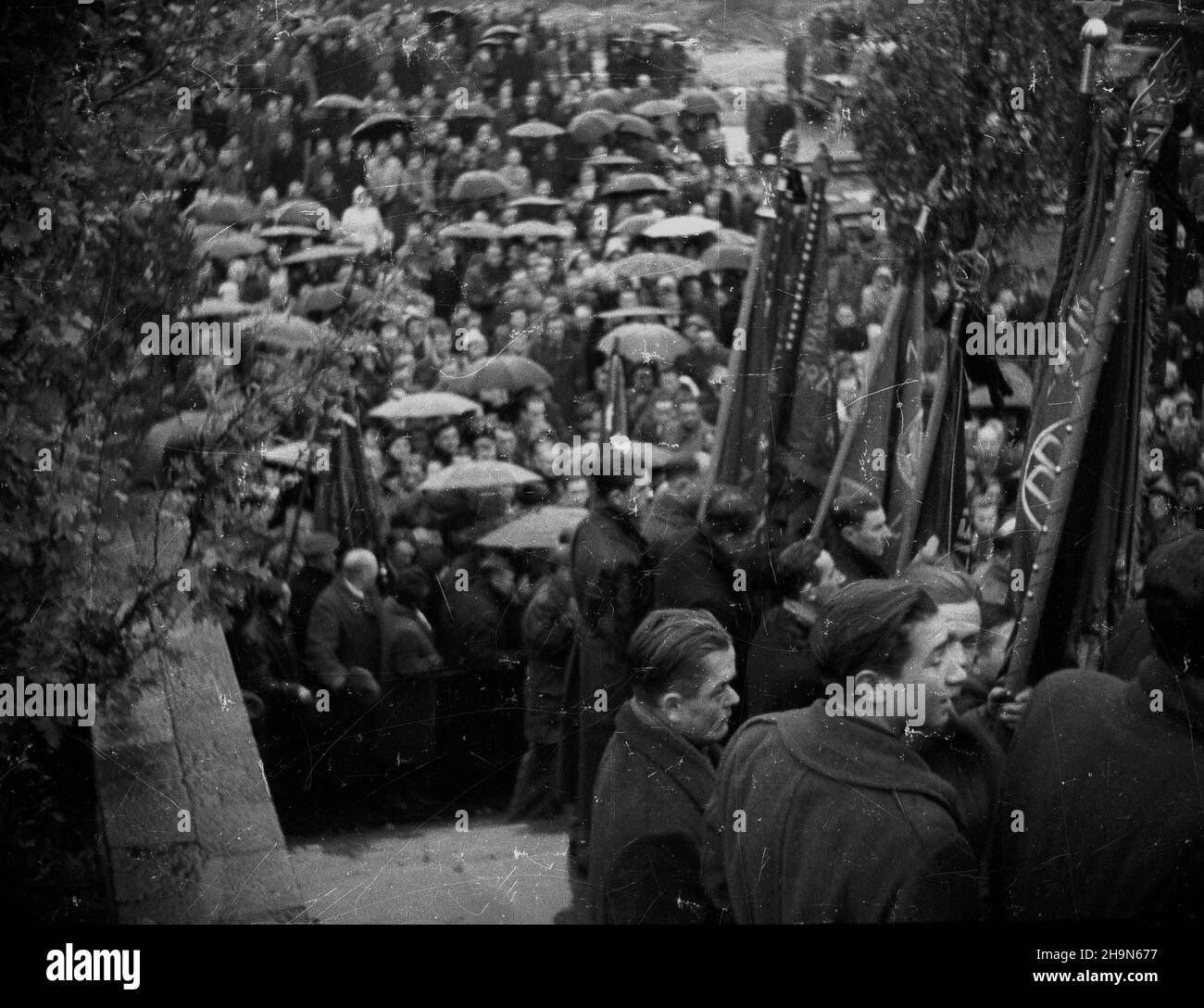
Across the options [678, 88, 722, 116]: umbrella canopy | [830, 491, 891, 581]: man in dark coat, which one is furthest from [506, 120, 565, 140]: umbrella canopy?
[830, 491, 891, 581]: man in dark coat

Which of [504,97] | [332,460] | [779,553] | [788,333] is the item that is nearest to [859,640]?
[779,553]

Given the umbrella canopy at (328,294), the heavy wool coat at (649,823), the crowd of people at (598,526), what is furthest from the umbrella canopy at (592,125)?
the heavy wool coat at (649,823)

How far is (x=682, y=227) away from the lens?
4.59 metres

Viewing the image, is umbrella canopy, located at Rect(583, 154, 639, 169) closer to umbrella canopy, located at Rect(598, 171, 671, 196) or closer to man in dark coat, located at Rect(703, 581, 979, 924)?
umbrella canopy, located at Rect(598, 171, 671, 196)

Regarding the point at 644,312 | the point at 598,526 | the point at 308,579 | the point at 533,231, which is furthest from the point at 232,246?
the point at 598,526

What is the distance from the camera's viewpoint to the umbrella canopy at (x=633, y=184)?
4.59 meters

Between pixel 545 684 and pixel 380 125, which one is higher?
pixel 380 125

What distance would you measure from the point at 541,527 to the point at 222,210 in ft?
4.60

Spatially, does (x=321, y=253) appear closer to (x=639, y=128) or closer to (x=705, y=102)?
(x=639, y=128)

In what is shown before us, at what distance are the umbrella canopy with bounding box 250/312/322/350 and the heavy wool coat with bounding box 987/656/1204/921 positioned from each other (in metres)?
2.49

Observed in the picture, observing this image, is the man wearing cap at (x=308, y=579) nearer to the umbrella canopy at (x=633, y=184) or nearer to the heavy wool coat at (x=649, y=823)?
the heavy wool coat at (x=649, y=823)

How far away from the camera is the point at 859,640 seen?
A: 4.53 metres

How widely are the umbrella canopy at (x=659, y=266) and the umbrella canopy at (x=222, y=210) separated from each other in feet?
3.88

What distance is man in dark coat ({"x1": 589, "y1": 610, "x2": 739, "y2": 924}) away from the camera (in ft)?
14.9
